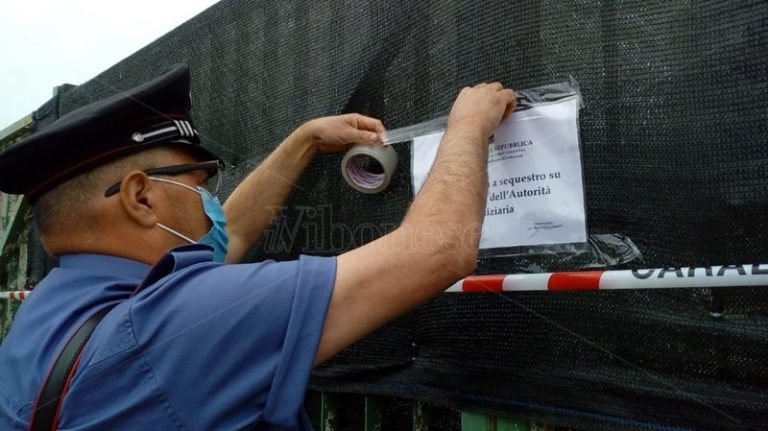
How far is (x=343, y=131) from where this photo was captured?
69.8 inches

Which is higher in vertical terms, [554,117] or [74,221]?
[554,117]

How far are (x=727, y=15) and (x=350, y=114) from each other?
1012 mm

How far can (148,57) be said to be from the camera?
292 centimetres

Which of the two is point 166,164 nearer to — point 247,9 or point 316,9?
point 316,9

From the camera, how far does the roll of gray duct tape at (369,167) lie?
1.70m

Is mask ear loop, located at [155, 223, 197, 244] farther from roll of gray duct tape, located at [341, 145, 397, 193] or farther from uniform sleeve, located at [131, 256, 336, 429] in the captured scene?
roll of gray duct tape, located at [341, 145, 397, 193]

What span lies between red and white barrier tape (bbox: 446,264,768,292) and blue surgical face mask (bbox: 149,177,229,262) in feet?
2.31

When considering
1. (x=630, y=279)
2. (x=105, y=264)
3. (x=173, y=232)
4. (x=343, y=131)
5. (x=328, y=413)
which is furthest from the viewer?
(x=328, y=413)

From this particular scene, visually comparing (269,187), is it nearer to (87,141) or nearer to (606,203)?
(87,141)

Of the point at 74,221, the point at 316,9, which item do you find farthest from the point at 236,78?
the point at 74,221

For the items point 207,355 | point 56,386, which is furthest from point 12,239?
point 207,355

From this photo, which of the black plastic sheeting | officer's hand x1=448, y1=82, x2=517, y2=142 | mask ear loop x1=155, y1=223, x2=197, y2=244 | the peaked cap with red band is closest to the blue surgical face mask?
mask ear loop x1=155, y1=223, x2=197, y2=244

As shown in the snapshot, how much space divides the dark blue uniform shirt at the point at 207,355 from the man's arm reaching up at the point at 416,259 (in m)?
0.05

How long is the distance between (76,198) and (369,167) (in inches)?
32.0
